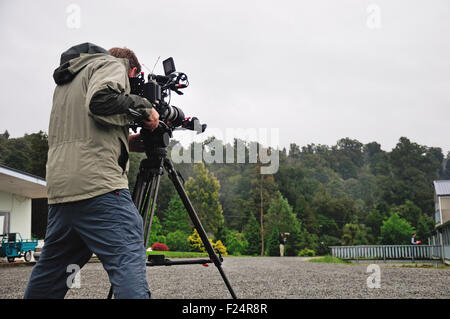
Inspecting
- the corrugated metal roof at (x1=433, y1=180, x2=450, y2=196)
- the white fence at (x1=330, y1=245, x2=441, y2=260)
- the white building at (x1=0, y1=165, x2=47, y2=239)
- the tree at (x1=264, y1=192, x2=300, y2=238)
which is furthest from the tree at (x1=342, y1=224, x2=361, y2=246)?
the white building at (x1=0, y1=165, x2=47, y2=239)

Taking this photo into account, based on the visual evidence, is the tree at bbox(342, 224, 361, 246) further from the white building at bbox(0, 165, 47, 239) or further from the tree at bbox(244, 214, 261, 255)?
the white building at bbox(0, 165, 47, 239)

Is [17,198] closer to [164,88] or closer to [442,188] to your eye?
[164,88]

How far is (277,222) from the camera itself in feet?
104

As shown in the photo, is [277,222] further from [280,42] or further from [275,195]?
[280,42]

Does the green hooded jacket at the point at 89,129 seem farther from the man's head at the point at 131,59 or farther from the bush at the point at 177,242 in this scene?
the bush at the point at 177,242

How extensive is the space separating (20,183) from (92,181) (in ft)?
43.1

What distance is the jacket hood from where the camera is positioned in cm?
181

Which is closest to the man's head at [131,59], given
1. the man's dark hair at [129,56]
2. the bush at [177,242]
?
the man's dark hair at [129,56]

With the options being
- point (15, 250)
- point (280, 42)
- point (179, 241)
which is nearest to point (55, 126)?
point (15, 250)

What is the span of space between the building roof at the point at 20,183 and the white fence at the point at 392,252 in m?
15.0

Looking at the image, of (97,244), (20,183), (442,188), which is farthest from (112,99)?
(442,188)

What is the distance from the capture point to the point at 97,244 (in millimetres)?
1590

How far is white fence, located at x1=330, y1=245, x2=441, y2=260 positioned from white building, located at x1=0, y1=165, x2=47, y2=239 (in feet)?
49.4

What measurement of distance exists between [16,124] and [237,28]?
40928mm
